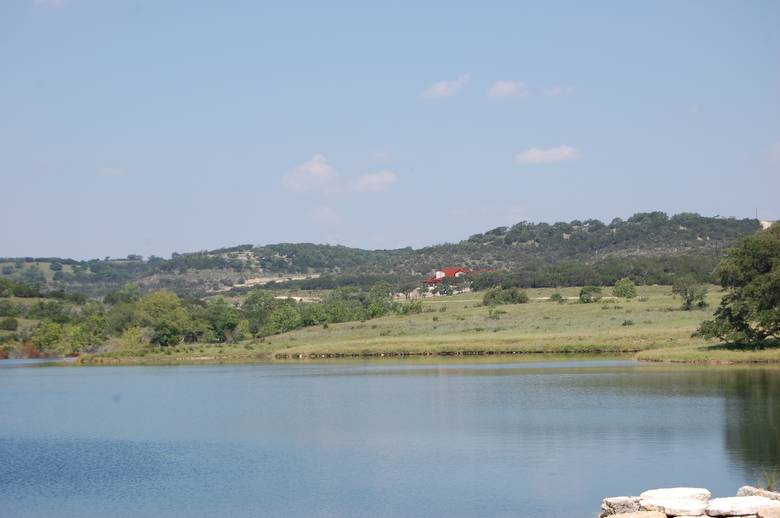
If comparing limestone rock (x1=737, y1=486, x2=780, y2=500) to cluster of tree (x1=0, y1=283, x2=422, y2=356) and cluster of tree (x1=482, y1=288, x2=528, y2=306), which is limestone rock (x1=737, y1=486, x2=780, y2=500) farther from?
cluster of tree (x1=482, y1=288, x2=528, y2=306)

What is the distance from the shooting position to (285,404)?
51125 millimetres

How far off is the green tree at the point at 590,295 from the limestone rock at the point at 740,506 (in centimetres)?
8982

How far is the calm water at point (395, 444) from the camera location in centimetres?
2764

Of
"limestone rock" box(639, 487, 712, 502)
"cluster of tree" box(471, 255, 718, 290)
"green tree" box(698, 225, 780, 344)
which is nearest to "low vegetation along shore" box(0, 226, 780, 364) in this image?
"green tree" box(698, 225, 780, 344)

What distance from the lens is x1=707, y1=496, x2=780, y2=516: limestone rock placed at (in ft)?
68.0

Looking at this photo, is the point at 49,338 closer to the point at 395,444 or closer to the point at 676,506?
the point at 395,444

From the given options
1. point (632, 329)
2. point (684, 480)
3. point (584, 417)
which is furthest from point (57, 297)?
point (684, 480)

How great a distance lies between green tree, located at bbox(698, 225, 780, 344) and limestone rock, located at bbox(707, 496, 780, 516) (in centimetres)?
3866

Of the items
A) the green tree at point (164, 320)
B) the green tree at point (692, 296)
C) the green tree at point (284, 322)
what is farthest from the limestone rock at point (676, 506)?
the green tree at point (284, 322)

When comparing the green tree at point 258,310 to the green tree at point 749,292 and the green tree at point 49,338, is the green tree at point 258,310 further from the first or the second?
the green tree at point 749,292

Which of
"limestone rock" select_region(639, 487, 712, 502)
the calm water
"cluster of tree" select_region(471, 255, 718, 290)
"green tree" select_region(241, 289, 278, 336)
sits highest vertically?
"cluster of tree" select_region(471, 255, 718, 290)

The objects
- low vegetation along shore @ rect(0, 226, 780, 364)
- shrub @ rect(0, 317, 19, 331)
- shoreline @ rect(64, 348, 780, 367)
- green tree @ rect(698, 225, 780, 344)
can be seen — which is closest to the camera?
green tree @ rect(698, 225, 780, 344)

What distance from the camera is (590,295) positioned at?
11750 centimetres

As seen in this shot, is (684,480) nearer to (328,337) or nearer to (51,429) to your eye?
(51,429)
